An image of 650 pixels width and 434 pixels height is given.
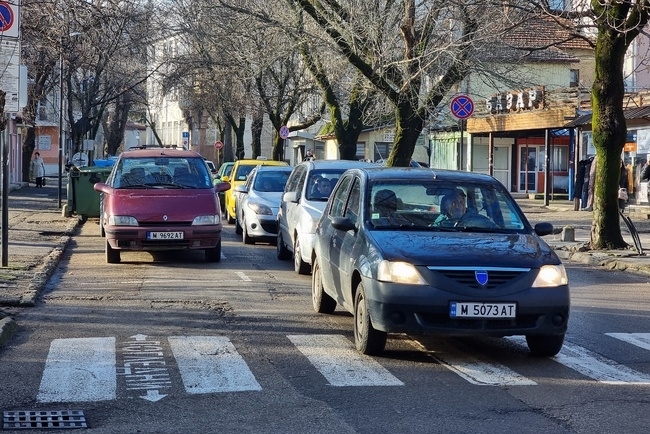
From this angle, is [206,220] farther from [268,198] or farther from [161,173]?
[268,198]

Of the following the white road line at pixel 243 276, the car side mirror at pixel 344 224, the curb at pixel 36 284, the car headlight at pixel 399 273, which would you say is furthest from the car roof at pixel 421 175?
the white road line at pixel 243 276

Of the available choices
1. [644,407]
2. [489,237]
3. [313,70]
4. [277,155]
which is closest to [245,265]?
[489,237]

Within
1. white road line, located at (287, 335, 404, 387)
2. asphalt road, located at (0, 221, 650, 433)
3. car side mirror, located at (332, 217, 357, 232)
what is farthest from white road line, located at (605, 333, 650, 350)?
car side mirror, located at (332, 217, 357, 232)

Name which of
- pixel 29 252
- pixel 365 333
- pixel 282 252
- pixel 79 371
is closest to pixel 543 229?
pixel 365 333

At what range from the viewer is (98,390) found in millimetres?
7406

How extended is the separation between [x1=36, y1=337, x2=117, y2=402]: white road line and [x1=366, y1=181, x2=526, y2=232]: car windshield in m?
2.68

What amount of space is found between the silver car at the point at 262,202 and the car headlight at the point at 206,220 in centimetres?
315

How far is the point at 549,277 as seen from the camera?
27.9 feet

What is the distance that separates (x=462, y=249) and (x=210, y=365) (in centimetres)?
227

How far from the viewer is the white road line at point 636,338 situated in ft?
31.5

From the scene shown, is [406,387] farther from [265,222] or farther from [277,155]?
[277,155]

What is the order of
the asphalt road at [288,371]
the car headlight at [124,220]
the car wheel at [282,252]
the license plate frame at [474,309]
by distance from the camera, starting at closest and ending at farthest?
the asphalt road at [288,371], the license plate frame at [474,309], the car headlight at [124,220], the car wheel at [282,252]

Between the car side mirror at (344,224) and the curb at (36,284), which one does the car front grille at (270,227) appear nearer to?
the curb at (36,284)

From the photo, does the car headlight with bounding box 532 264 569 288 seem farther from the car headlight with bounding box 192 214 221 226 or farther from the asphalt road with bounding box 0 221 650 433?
the car headlight with bounding box 192 214 221 226
